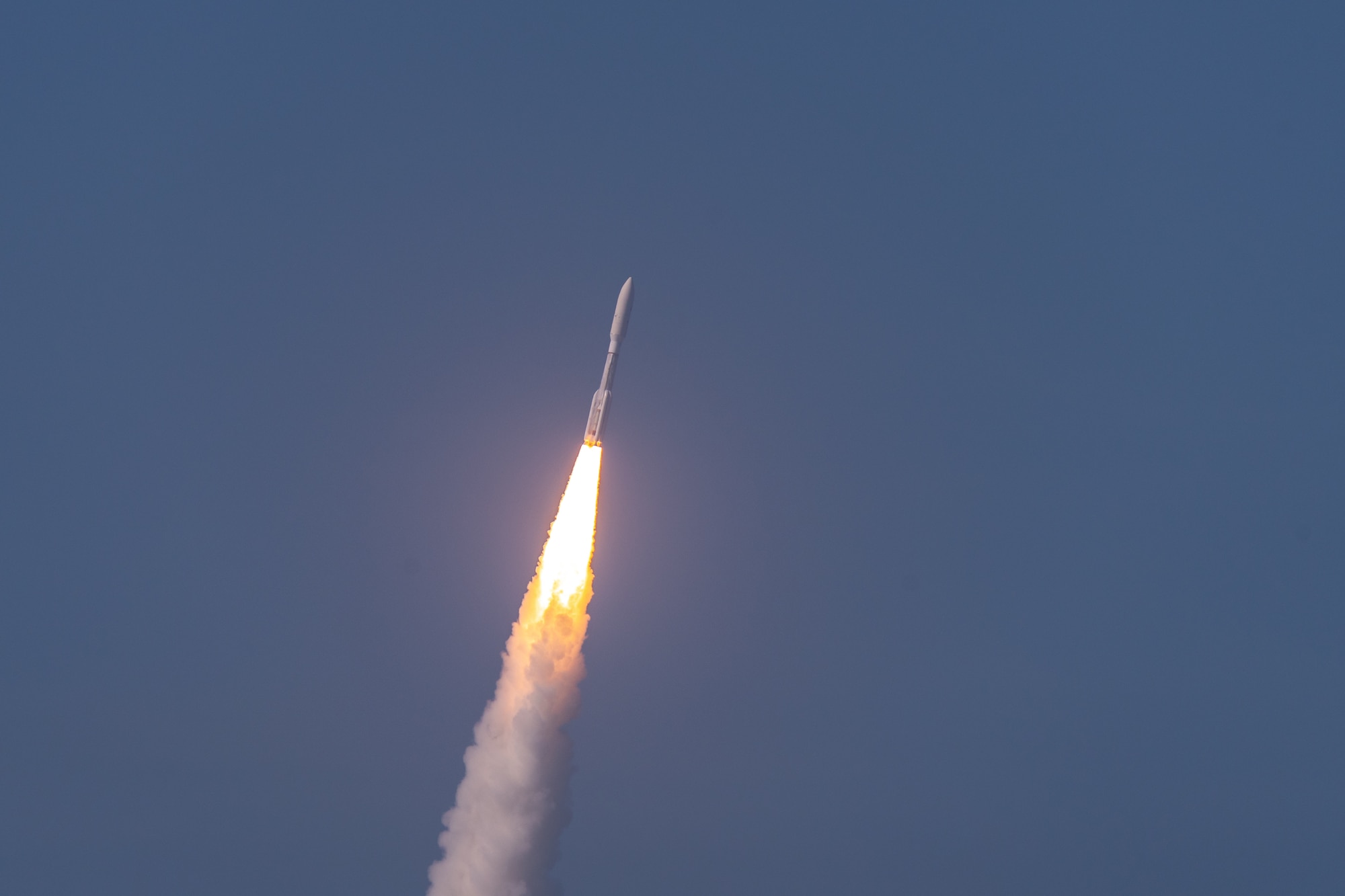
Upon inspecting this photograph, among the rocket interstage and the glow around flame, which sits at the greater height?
the glow around flame

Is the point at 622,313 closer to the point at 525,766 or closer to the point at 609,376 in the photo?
the point at 609,376

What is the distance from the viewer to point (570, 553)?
5044 centimetres

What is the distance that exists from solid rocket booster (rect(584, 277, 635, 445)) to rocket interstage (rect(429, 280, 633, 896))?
4 cm

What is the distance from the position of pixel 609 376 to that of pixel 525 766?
10.3m

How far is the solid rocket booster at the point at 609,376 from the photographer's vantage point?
4725 centimetres

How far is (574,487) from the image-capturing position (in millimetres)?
50219

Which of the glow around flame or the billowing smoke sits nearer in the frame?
the billowing smoke

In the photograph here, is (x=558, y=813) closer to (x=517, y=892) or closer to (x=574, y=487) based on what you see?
(x=517, y=892)

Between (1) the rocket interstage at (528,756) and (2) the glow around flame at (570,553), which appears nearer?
(1) the rocket interstage at (528,756)

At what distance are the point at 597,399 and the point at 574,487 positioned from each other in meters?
3.59

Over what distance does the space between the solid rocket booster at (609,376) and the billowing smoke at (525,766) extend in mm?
410

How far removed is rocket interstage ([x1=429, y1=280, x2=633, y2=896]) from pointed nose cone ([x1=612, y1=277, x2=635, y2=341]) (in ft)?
0.12

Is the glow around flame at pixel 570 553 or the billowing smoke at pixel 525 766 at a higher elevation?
the glow around flame at pixel 570 553

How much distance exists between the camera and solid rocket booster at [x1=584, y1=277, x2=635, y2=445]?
4725 cm
